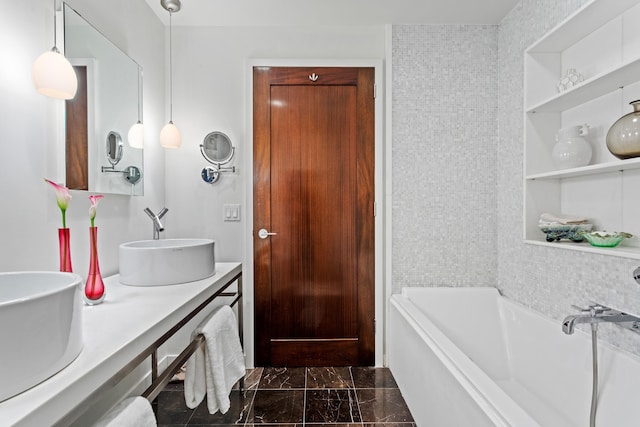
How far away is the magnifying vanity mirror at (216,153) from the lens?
2.35 meters

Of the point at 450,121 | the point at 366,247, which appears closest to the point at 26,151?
the point at 366,247

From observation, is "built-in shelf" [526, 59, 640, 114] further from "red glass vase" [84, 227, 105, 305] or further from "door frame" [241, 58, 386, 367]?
"red glass vase" [84, 227, 105, 305]

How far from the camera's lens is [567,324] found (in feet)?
4.31

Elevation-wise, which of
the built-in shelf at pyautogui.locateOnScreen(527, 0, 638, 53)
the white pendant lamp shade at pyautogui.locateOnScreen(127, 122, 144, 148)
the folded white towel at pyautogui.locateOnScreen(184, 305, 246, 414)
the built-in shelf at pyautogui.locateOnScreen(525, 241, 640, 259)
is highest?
the built-in shelf at pyautogui.locateOnScreen(527, 0, 638, 53)

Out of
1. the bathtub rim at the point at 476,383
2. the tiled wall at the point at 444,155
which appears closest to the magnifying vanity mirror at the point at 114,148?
the tiled wall at the point at 444,155

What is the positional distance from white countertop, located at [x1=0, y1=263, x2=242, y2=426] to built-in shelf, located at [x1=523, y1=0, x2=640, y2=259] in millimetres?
1690

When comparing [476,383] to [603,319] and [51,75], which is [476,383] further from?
[51,75]

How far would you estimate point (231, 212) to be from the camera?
2.37 metres

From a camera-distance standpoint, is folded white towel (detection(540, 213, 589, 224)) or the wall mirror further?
folded white towel (detection(540, 213, 589, 224))

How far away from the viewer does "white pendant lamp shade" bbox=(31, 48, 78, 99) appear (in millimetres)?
1136

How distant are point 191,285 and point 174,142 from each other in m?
0.97

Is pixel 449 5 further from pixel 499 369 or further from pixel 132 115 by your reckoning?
pixel 499 369

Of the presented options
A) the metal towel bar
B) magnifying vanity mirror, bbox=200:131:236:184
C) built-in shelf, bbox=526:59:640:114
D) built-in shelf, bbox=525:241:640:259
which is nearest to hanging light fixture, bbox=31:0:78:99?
the metal towel bar

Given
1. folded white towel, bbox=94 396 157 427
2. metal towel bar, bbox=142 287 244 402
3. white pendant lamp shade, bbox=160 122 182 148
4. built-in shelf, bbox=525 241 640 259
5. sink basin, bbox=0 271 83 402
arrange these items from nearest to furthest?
sink basin, bbox=0 271 83 402, folded white towel, bbox=94 396 157 427, metal towel bar, bbox=142 287 244 402, built-in shelf, bbox=525 241 640 259, white pendant lamp shade, bbox=160 122 182 148
